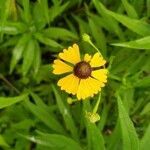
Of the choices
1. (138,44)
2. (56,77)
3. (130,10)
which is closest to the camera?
(138,44)

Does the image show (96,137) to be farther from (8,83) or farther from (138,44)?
(8,83)

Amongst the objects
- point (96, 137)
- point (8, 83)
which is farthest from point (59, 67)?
point (8, 83)

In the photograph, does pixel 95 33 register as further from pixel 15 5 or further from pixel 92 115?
pixel 92 115

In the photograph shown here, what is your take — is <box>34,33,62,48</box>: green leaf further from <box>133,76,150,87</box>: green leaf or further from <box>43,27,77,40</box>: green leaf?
<box>133,76,150,87</box>: green leaf

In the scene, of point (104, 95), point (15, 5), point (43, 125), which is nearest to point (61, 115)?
point (43, 125)

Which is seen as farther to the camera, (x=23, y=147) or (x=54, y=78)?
(x=54, y=78)
